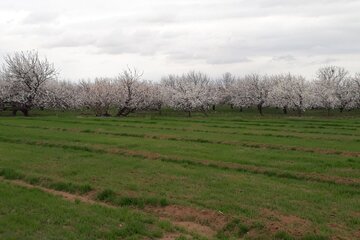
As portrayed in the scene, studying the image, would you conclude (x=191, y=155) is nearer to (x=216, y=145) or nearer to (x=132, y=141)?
(x=216, y=145)

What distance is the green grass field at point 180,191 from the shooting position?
10531 mm

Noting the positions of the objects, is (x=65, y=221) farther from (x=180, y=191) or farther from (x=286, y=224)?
(x=286, y=224)

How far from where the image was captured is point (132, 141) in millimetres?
28328

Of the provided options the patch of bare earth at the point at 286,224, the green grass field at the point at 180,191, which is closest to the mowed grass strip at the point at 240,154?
the green grass field at the point at 180,191

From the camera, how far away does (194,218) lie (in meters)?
11.7

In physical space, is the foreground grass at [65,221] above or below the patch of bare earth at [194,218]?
above

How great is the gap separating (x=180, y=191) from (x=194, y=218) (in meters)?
2.69

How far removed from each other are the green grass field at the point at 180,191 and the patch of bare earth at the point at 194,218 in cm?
3

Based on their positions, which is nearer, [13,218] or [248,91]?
[13,218]

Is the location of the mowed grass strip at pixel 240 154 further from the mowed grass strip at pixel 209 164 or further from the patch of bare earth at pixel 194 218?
the patch of bare earth at pixel 194 218

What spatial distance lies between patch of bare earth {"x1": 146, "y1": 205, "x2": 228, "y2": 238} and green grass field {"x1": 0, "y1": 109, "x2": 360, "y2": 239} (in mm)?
27

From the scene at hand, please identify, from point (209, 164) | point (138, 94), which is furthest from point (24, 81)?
point (209, 164)

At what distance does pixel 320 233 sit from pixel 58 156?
15.0 m

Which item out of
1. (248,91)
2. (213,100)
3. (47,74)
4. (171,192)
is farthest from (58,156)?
(248,91)
